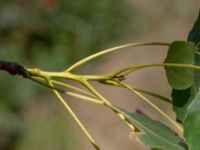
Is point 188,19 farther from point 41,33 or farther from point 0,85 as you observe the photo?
point 0,85

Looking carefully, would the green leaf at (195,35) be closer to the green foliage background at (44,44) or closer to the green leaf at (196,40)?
the green leaf at (196,40)

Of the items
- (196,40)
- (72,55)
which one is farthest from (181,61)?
(72,55)

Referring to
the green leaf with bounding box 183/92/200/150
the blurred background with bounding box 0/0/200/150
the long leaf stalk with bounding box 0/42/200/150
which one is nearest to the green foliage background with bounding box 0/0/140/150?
the blurred background with bounding box 0/0/200/150

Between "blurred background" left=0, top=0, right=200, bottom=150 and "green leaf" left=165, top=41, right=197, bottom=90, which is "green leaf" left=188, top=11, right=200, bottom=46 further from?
"blurred background" left=0, top=0, right=200, bottom=150

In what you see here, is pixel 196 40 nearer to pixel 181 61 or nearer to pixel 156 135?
pixel 181 61

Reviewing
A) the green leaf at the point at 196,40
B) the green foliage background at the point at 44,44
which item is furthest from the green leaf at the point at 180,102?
the green foliage background at the point at 44,44
